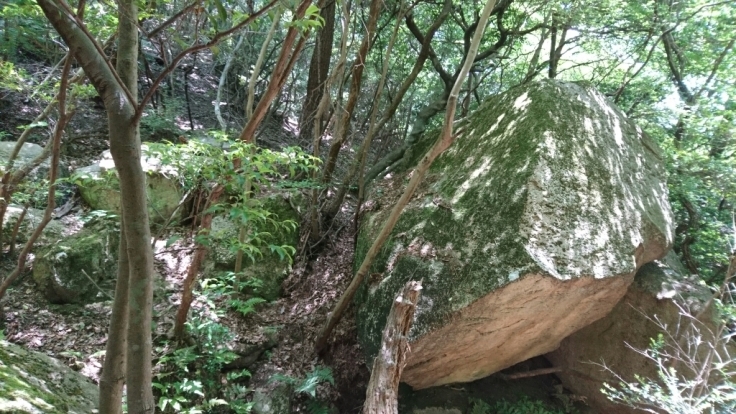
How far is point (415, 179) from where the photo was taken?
11.6 feet

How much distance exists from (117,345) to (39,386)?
1331 millimetres

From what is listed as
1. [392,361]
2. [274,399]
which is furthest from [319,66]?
[392,361]

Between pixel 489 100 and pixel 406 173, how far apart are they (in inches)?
58.3

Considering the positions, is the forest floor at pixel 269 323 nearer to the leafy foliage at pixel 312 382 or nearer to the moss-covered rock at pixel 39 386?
the leafy foliage at pixel 312 382

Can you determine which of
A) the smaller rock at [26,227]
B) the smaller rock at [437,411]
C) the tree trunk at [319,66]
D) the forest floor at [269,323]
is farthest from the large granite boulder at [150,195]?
the smaller rock at [437,411]

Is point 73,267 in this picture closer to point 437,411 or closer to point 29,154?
point 29,154

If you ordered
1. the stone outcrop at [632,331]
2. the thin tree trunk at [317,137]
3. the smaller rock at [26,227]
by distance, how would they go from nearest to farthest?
the stone outcrop at [632,331]
the smaller rock at [26,227]
the thin tree trunk at [317,137]

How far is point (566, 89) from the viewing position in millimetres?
4586

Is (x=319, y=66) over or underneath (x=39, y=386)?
over

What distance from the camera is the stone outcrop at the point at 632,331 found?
445 centimetres

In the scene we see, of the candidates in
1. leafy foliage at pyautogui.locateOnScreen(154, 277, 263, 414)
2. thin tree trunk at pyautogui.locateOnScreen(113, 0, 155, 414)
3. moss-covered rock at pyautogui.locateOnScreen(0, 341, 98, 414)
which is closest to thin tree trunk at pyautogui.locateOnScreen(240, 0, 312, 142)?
thin tree trunk at pyautogui.locateOnScreen(113, 0, 155, 414)

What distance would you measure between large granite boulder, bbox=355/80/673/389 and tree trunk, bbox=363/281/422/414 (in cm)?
58

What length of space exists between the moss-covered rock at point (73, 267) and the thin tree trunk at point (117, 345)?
2.76 meters

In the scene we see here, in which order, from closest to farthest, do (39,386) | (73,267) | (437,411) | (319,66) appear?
(39,386) < (73,267) < (437,411) < (319,66)
